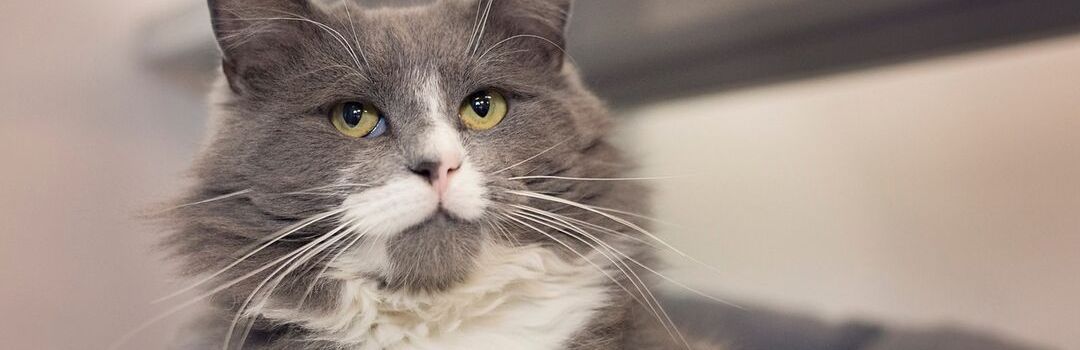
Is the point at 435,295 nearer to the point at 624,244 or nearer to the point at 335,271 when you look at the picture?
the point at 335,271

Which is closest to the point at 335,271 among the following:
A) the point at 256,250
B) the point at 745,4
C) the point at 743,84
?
the point at 256,250

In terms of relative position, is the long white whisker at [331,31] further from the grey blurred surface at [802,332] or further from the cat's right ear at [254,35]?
the grey blurred surface at [802,332]

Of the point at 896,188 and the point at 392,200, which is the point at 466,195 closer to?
the point at 392,200

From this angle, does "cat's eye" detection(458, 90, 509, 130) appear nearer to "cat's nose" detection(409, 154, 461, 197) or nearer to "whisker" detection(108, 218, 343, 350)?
"cat's nose" detection(409, 154, 461, 197)

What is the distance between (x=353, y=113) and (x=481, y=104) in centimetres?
19

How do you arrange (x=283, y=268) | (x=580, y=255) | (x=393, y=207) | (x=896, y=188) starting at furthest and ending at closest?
(x=896, y=188), (x=580, y=255), (x=283, y=268), (x=393, y=207)

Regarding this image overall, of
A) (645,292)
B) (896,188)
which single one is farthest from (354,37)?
(896,188)

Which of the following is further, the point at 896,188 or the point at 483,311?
the point at 896,188

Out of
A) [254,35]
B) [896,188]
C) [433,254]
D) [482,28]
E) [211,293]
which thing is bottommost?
[211,293]

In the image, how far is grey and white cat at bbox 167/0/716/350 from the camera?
965mm

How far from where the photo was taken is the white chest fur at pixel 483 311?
1005mm

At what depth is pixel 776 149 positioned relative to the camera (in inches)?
71.2

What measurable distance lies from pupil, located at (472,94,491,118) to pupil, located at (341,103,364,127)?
0.17 meters

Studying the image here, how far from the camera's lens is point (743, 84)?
1790 millimetres
